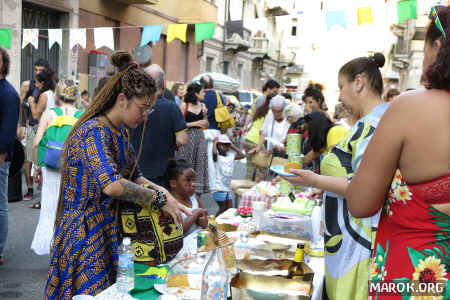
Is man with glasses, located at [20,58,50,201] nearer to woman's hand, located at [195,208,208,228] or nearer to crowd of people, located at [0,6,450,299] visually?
crowd of people, located at [0,6,450,299]

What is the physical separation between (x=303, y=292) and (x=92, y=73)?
13.6 meters

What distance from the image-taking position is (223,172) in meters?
6.50

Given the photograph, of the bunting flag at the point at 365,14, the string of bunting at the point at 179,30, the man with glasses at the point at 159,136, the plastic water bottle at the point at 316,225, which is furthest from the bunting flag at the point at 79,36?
the plastic water bottle at the point at 316,225

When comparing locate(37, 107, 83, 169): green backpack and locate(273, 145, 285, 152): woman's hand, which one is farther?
locate(273, 145, 285, 152): woman's hand

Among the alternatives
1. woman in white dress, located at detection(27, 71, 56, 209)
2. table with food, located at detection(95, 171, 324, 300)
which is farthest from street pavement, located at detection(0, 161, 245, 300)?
table with food, located at detection(95, 171, 324, 300)

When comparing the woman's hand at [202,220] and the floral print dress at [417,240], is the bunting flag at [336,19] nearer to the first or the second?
the woman's hand at [202,220]

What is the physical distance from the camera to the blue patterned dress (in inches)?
85.6

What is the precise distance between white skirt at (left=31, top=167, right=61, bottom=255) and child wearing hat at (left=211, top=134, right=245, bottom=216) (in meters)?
2.26

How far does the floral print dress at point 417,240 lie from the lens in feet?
4.63

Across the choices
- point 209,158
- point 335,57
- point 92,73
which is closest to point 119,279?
point 209,158

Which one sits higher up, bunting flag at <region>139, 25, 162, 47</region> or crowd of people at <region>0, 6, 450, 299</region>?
bunting flag at <region>139, 25, 162, 47</region>

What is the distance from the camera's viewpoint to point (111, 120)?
2.31m

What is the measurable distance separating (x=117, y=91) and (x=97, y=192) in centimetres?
51

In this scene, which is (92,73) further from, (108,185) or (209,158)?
(108,185)
